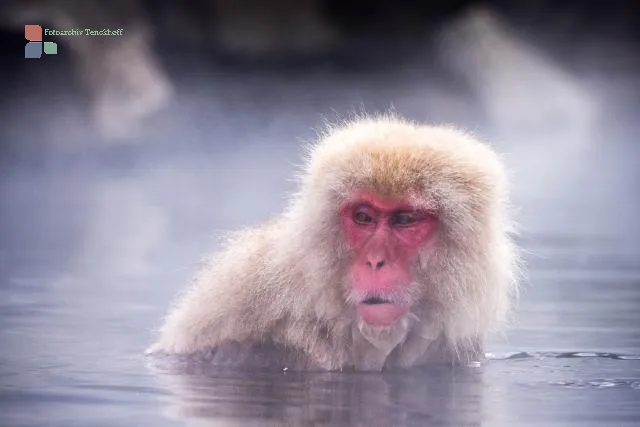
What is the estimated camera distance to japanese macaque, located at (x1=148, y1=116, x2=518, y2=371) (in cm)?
464

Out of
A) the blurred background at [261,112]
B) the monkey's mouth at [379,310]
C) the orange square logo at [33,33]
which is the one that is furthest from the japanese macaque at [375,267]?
the orange square logo at [33,33]

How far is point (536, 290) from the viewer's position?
6.56m

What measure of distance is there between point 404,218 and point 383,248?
0.13 m

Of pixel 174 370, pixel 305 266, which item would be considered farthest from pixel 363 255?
pixel 174 370

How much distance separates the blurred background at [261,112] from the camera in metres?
7.12

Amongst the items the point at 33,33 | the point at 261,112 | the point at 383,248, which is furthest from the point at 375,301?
the point at 261,112

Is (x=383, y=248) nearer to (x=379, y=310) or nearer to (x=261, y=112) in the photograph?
(x=379, y=310)

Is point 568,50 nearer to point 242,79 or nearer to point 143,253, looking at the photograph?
point 242,79

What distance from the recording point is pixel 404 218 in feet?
15.3

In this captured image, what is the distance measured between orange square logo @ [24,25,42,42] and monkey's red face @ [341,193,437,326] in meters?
2.46

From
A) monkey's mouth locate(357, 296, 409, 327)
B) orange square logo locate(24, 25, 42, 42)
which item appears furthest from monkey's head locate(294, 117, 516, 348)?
orange square logo locate(24, 25, 42, 42)

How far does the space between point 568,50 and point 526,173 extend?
730 mm

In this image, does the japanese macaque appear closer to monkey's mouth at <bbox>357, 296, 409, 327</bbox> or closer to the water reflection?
monkey's mouth at <bbox>357, 296, 409, 327</bbox>

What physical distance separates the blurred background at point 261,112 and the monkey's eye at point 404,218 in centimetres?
201
